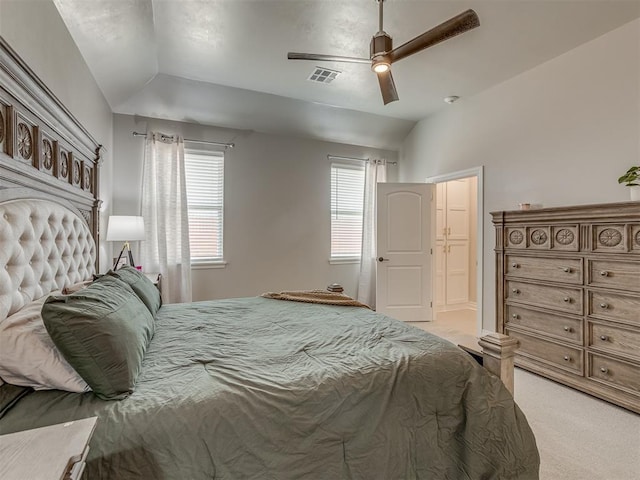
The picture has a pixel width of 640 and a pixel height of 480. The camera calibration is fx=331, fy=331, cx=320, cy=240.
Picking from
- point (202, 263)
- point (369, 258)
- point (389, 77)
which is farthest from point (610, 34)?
point (202, 263)

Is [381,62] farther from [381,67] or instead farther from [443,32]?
[443,32]

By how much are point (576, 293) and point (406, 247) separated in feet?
7.54

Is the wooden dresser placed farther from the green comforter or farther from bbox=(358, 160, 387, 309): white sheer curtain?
bbox=(358, 160, 387, 309): white sheer curtain

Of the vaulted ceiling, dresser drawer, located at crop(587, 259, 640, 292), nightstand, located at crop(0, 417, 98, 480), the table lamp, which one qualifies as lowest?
nightstand, located at crop(0, 417, 98, 480)

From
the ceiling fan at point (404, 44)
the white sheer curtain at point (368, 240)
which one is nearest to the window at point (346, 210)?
the white sheer curtain at point (368, 240)

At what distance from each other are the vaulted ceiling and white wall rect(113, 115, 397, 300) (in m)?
0.22

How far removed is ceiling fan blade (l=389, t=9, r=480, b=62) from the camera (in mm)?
1828

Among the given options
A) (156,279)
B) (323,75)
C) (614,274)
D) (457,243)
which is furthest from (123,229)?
(457,243)

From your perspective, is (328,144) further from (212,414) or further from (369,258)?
(212,414)

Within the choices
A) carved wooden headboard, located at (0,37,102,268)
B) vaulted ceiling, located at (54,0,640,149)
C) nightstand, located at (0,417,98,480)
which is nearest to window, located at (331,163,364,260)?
vaulted ceiling, located at (54,0,640,149)

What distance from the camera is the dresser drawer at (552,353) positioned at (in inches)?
107

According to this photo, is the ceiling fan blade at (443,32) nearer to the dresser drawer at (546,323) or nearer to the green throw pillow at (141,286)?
the green throw pillow at (141,286)

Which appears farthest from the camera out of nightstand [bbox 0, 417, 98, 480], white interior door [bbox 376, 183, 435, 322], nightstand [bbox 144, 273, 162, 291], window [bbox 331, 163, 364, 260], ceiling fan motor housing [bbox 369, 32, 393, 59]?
window [bbox 331, 163, 364, 260]

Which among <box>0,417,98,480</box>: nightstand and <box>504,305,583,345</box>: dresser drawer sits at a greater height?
<box>0,417,98,480</box>: nightstand
